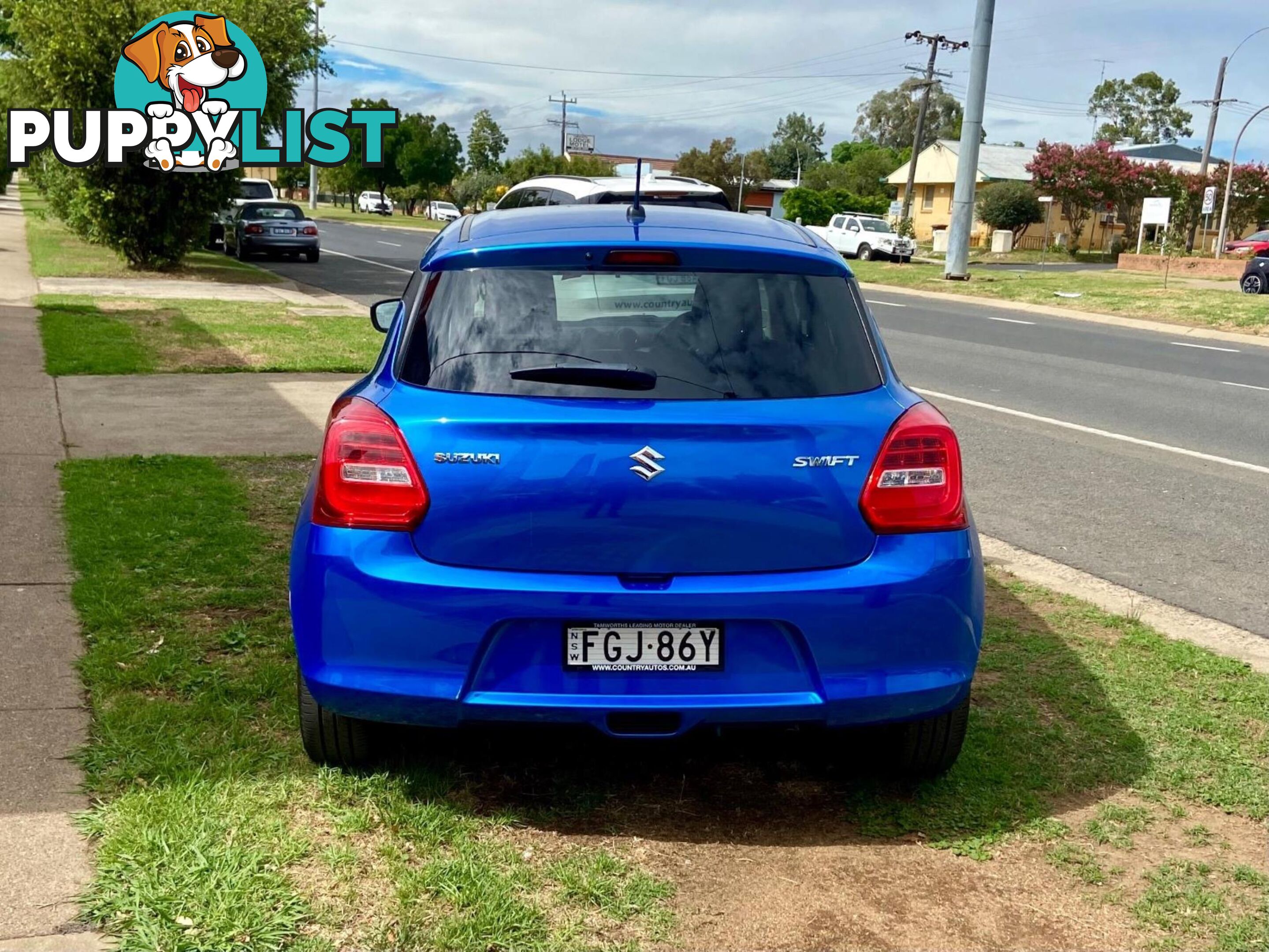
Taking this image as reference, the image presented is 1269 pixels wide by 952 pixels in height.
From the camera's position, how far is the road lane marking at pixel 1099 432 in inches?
369

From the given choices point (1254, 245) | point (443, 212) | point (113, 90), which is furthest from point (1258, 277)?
point (443, 212)

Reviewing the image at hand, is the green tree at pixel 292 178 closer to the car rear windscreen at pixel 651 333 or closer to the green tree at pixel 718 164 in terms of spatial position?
the green tree at pixel 718 164

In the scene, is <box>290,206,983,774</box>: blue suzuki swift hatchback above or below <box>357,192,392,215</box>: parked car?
above

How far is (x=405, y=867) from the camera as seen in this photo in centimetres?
338

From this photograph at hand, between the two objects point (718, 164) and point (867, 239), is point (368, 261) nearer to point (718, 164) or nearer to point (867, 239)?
point (867, 239)

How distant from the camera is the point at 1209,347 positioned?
19.5 metres

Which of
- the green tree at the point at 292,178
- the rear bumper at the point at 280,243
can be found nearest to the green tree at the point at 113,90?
the rear bumper at the point at 280,243

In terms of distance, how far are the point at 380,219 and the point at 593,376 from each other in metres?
74.4

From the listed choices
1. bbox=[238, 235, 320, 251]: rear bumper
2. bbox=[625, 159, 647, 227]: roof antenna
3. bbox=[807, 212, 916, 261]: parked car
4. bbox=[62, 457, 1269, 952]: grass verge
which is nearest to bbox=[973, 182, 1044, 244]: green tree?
bbox=[807, 212, 916, 261]: parked car

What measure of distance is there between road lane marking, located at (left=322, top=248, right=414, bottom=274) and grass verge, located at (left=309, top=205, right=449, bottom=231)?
2232 cm

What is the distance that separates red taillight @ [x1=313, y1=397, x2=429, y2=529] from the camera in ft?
11.4

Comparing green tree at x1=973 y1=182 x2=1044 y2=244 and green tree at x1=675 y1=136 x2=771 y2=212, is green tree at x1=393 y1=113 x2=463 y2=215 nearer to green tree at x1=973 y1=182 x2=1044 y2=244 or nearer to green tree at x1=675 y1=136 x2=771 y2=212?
green tree at x1=675 y1=136 x2=771 y2=212

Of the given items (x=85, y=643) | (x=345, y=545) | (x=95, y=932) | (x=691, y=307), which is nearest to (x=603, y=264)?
(x=691, y=307)

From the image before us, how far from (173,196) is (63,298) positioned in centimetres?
690
